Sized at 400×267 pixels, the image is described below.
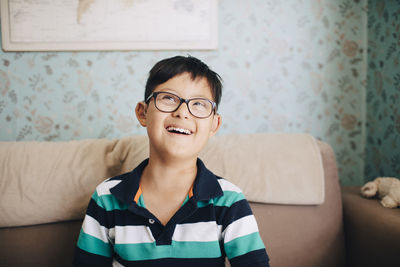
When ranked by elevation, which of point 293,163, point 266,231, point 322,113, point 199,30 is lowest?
point 266,231

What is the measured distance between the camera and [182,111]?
81cm

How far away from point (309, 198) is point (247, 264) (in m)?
0.53

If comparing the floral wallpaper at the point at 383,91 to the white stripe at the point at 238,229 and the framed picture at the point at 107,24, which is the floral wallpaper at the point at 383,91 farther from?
the white stripe at the point at 238,229

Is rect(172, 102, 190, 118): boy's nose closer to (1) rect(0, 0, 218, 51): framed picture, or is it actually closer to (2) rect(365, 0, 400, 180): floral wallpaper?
(1) rect(0, 0, 218, 51): framed picture

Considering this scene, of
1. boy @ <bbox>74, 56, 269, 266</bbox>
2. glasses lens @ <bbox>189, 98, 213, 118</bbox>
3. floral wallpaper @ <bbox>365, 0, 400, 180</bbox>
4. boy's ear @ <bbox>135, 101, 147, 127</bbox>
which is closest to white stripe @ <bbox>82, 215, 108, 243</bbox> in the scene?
boy @ <bbox>74, 56, 269, 266</bbox>

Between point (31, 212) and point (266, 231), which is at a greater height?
point (31, 212)

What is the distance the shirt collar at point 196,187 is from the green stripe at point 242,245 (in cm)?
14

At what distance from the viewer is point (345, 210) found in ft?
4.19

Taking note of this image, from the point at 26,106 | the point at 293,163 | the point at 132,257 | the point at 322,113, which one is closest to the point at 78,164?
the point at 132,257

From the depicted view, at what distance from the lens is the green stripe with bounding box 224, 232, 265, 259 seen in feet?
2.60

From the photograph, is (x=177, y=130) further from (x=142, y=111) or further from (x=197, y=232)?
(x=197, y=232)

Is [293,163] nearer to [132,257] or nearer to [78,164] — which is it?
[132,257]

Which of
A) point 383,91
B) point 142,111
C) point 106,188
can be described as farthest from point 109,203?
point 383,91

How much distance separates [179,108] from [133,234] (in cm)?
40
